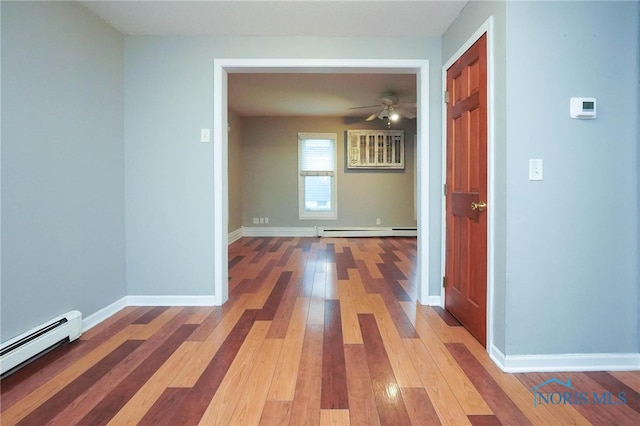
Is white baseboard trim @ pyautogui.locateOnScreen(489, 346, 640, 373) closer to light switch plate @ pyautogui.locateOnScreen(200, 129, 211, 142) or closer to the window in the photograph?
light switch plate @ pyautogui.locateOnScreen(200, 129, 211, 142)

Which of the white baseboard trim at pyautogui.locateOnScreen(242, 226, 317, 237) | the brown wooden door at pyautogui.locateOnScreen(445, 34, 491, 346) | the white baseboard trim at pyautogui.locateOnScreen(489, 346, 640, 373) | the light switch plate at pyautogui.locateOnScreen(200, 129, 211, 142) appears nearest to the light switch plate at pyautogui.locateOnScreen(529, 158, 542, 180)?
the brown wooden door at pyautogui.locateOnScreen(445, 34, 491, 346)

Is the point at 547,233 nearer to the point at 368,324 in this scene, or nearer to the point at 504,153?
the point at 504,153

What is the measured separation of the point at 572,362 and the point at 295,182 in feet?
19.2

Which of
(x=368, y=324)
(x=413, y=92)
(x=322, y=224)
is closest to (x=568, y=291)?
(x=368, y=324)

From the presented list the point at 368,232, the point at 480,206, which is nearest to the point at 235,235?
the point at 368,232

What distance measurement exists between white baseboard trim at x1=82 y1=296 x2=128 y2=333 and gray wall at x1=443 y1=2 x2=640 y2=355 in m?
2.75

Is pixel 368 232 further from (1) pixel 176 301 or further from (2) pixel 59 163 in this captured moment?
(2) pixel 59 163

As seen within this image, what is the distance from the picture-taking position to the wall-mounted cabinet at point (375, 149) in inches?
277

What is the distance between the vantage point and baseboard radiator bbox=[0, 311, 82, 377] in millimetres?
1731

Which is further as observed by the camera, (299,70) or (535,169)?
(299,70)

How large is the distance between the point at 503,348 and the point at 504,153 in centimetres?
108

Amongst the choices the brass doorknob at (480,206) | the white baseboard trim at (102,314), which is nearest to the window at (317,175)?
the white baseboard trim at (102,314)

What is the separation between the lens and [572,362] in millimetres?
1837

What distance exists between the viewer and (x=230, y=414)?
4.74 feet
